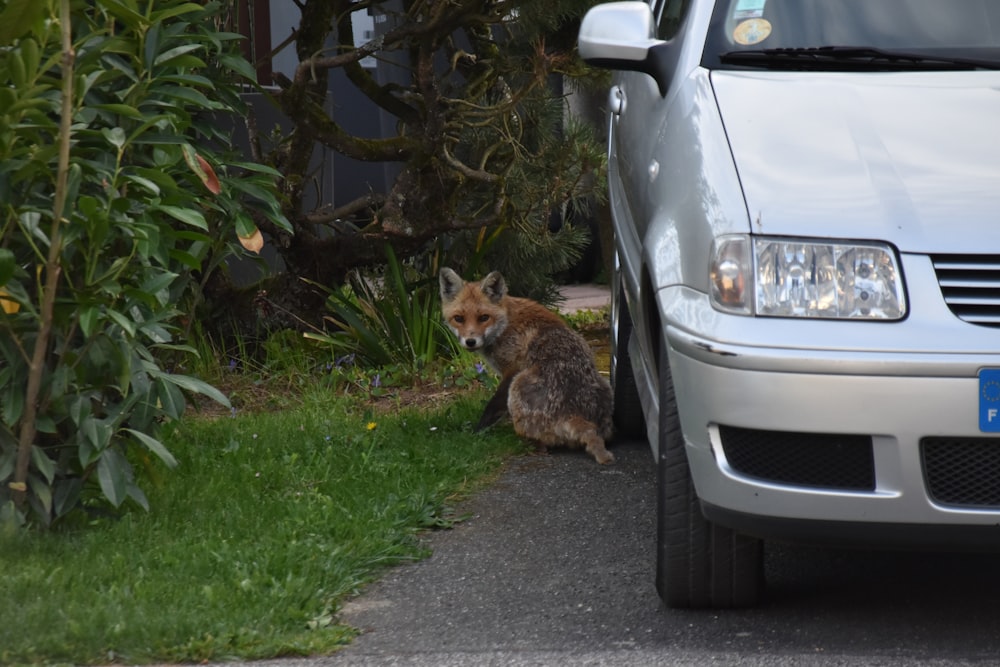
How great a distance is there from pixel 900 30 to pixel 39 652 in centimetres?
307

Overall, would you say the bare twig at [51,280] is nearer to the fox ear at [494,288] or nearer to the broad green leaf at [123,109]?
the broad green leaf at [123,109]

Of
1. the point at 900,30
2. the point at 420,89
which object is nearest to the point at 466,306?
the point at 420,89

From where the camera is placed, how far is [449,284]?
7.13 m

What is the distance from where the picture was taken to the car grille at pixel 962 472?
3217 millimetres

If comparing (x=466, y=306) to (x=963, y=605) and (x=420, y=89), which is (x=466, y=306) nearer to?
(x=420, y=89)

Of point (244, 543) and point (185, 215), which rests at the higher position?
point (185, 215)

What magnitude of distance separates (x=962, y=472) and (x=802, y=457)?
380mm

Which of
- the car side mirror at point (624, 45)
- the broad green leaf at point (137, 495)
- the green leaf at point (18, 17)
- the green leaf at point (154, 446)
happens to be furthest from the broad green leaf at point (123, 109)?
the car side mirror at point (624, 45)

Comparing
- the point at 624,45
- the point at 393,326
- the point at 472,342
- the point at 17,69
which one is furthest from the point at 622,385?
the point at 17,69

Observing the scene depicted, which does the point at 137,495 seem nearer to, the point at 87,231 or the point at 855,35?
the point at 87,231

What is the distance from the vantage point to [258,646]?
3.63 metres

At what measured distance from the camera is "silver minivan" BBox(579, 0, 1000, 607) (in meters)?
3.19

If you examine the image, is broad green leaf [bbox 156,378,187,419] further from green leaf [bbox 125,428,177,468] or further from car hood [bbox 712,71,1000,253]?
car hood [bbox 712,71,1000,253]

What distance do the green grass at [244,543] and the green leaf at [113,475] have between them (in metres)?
0.18
